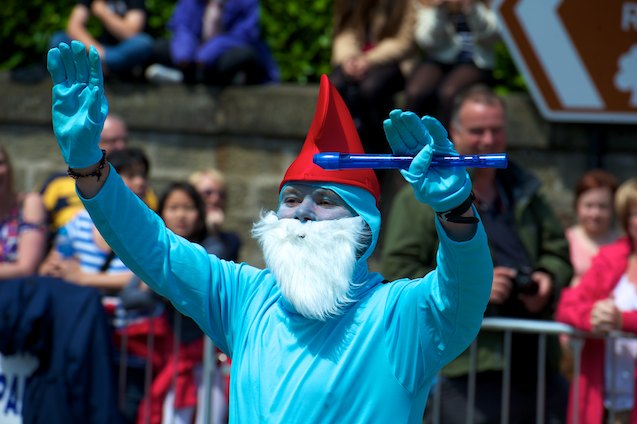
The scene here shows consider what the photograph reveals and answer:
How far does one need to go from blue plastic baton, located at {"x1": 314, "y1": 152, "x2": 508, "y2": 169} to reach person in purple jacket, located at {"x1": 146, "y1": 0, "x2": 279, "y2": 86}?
4287mm

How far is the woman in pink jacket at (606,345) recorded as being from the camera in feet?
17.2

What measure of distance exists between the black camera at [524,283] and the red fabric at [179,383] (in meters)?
1.44

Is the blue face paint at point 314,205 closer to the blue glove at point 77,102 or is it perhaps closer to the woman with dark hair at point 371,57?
the blue glove at point 77,102

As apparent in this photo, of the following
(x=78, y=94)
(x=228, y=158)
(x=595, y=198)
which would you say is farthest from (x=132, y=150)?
(x=78, y=94)

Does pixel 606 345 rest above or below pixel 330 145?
below

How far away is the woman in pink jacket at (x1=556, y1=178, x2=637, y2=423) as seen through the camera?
5.23m

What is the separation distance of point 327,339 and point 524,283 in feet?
6.04

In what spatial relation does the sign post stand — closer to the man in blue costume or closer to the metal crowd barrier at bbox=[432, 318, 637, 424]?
the metal crowd barrier at bbox=[432, 318, 637, 424]

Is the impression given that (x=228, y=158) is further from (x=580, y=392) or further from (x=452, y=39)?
(x=580, y=392)

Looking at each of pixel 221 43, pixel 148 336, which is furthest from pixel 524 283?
pixel 221 43

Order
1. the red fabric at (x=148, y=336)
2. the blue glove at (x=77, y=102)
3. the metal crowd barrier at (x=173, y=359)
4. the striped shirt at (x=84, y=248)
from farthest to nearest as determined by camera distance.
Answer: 1. the striped shirt at (x=84, y=248)
2. the red fabric at (x=148, y=336)
3. the metal crowd barrier at (x=173, y=359)
4. the blue glove at (x=77, y=102)

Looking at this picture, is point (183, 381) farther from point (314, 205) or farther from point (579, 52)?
point (579, 52)

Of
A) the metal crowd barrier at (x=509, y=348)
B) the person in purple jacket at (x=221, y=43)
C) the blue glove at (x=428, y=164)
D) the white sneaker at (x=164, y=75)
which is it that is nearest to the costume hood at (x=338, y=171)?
the blue glove at (x=428, y=164)

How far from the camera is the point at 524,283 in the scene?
5.17 metres
